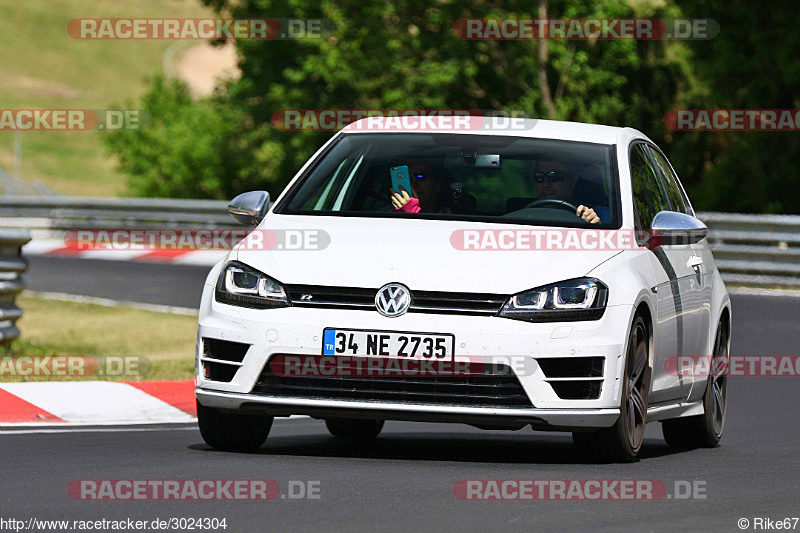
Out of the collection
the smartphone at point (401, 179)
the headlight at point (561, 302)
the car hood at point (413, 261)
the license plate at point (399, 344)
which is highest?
the smartphone at point (401, 179)

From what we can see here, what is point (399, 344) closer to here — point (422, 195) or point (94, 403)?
point (422, 195)

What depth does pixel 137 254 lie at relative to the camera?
82.2 feet

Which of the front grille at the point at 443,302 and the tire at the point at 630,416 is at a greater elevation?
the front grille at the point at 443,302

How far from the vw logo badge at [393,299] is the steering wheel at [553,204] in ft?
4.16

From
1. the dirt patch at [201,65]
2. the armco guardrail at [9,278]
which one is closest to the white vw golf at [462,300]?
the armco guardrail at [9,278]

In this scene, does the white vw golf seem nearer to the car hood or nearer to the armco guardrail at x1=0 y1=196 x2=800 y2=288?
the car hood

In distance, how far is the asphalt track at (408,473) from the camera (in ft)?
20.6

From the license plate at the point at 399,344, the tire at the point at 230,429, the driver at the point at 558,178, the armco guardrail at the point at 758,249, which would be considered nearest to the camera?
the license plate at the point at 399,344

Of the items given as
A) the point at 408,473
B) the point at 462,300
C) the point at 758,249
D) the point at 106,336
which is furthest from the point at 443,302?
the point at 758,249

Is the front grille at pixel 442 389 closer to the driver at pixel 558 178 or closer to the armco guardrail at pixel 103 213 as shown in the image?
the driver at pixel 558 178

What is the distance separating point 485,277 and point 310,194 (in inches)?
64.9

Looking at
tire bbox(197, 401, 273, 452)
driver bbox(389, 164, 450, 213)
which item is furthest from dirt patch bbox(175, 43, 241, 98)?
tire bbox(197, 401, 273, 452)

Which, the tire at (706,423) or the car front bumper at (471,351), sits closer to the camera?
the car front bumper at (471,351)

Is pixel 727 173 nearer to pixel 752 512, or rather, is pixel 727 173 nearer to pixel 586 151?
pixel 586 151
